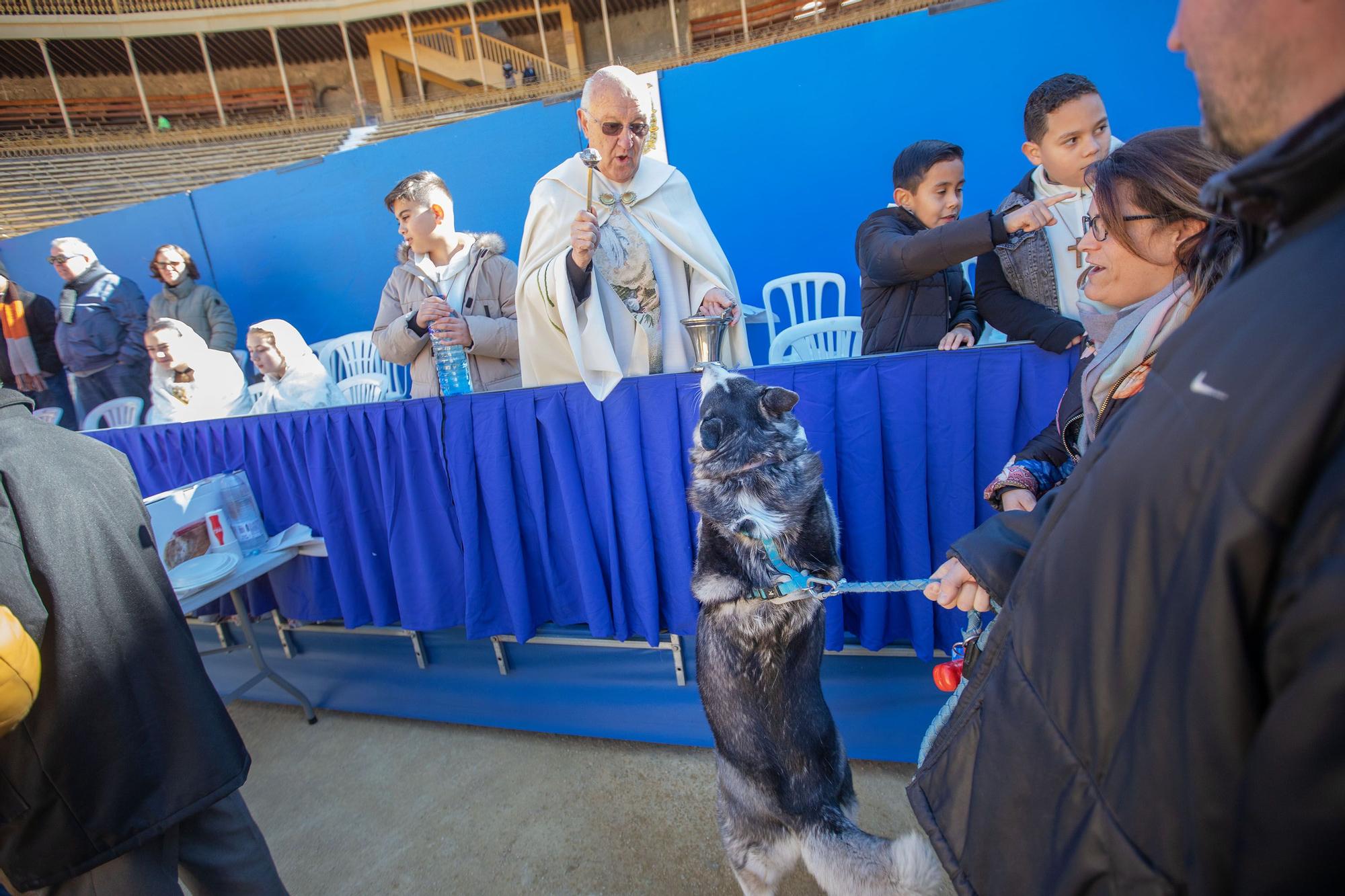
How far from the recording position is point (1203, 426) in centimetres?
56

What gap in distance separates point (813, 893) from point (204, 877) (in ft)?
6.37

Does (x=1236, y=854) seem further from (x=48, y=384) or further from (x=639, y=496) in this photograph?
(x=48, y=384)

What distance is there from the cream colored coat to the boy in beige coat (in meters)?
0.56

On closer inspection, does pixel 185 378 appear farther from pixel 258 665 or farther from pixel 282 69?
pixel 282 69

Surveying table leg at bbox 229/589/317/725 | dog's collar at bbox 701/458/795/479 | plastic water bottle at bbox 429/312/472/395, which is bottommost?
table leg at bbox 229/589/317/725

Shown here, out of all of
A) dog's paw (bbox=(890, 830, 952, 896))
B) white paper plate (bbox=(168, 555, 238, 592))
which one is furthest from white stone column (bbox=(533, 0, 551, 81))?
dog's paw (bbox=(890, 830, 952, 896))

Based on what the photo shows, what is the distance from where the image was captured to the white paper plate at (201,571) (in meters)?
2.75

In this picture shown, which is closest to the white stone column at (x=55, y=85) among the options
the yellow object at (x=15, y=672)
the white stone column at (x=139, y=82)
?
the white stone column at (x=139, y=82)

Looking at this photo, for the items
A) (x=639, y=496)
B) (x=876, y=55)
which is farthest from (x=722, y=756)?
(x=876, y=55)

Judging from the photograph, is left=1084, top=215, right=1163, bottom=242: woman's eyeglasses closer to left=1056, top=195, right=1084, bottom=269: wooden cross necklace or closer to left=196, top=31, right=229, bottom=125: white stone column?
left=1056, top=195, right=1084, bottom=269: wooden cross necklace

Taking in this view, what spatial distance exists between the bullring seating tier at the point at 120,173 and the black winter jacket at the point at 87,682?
53.2ft

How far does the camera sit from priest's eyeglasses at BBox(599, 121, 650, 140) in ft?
8.55

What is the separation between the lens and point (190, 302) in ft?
20.0

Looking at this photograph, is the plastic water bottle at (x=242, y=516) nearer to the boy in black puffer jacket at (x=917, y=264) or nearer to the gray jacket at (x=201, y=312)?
the boy in black puffer jacket at (x=917, y=264)
